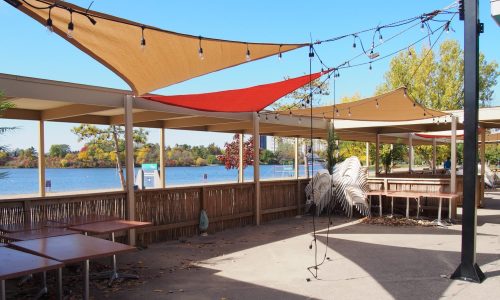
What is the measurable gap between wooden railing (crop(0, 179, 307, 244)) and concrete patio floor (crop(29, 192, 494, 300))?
35 centimetres

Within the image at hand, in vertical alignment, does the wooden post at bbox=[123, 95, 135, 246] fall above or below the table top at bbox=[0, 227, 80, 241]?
above

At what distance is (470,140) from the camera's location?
468 cm

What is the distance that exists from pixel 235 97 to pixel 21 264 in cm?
422

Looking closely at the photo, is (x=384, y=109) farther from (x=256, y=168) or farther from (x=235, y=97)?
(x=235, y=97)

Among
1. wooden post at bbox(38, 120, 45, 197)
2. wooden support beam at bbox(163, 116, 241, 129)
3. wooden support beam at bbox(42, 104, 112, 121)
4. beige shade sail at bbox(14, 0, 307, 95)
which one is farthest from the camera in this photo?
wooden support beam at bbox(163, 116, 241, 129)

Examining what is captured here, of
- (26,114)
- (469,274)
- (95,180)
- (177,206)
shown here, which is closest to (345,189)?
(177,206)

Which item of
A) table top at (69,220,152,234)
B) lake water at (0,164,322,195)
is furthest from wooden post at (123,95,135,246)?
lake water at (0,164,322,195)

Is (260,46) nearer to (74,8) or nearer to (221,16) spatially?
(74,8)

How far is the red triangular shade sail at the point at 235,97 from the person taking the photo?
6.32 m

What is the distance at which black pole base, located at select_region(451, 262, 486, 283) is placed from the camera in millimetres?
4648

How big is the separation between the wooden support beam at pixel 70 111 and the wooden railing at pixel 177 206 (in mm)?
1510

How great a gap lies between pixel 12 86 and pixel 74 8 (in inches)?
87.9

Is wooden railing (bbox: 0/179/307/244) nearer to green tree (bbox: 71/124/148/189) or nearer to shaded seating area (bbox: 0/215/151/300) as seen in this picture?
shaded seating area (bbox: 0/215/151/300)

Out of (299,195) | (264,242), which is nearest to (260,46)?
→ (264,242)
